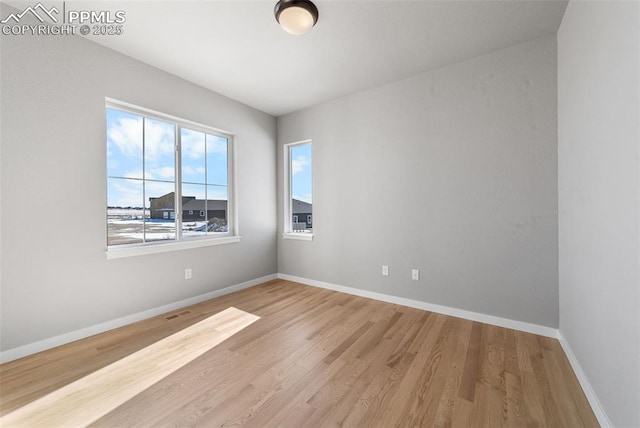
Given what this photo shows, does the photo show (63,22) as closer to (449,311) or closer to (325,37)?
(325,37)

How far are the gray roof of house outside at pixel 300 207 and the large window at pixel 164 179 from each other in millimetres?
1030

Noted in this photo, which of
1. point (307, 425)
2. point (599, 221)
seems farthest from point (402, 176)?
point (307, 425)

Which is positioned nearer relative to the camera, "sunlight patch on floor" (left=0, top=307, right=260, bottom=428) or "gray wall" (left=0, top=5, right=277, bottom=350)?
"sunlight patch on floor" (left=0, top=307, right=260, bottom=428)

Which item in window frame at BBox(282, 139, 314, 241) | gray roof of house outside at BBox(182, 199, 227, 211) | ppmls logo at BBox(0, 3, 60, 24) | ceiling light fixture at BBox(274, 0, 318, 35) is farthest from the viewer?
window frame at BBox(282, 139, 314, 241)

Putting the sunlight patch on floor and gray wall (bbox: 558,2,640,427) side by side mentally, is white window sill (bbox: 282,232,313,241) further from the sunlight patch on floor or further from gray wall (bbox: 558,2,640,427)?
gray wall (bbox: 558,2,640,427)

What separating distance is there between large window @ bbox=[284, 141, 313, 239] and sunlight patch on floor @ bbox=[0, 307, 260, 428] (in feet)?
6.51

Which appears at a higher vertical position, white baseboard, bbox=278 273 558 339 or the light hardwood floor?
white baseboard, bbox=278 273 558 339

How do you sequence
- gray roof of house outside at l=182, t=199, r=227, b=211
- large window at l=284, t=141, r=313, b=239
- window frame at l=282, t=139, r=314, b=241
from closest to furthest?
gray roof of house outside at l=182, t=199, r=227, b=211 → large window at l=284, t=141, r=313, b=239 → window frame at l=282, t=139, r=314, b=241

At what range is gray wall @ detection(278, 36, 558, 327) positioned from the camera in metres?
2.32

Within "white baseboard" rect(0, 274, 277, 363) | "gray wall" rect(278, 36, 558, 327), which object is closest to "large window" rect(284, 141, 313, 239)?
"gray wall" rect(278, 36, 558, 327)

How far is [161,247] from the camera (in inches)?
112

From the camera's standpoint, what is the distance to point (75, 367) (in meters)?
1.88

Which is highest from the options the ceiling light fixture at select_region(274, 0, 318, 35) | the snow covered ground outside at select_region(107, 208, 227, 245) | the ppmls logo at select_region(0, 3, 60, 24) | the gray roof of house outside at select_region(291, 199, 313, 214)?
the ppmls logo at select_region(0, 3, 60, 24)

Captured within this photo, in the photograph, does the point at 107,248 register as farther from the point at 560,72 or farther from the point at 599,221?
the point at 560,72
